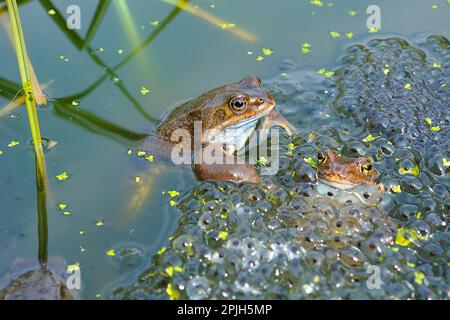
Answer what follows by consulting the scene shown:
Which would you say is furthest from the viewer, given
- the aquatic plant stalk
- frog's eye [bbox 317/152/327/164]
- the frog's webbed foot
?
the frog's webbed foot

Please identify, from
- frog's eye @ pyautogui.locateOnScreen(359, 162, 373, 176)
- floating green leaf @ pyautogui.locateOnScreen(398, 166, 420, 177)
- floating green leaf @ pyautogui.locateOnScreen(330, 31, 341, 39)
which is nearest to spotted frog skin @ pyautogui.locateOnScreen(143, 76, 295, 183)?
frog's eye @ pyautogui.locateOnScreen(359, 162, 373, 176)

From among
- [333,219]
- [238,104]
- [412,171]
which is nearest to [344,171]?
[333,219]

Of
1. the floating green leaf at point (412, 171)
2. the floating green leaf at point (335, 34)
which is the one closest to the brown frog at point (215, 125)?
the floating green leaf at point (412, 171)

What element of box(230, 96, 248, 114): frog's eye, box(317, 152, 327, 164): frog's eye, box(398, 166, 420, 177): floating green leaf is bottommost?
box(398, 166, 420, 177): floating green leaf

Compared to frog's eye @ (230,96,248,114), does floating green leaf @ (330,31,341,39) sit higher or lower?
higher

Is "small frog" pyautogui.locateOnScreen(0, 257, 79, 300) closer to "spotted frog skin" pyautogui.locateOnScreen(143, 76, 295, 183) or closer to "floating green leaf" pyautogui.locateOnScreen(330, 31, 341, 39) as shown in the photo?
"spotted frog skin" pyautogui.locateOnScreen(143, 76, 295, 183)

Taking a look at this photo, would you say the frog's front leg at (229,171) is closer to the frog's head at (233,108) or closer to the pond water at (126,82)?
the pond water at (126,82)

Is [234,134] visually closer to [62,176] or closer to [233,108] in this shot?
[233,108]
